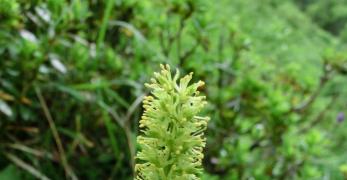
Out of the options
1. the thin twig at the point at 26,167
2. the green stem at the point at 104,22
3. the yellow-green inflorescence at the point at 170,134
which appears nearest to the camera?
the yellow-green inflorescence at the point at 170,134

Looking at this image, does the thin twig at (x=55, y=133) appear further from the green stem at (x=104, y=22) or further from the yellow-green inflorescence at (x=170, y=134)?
the yellow-green inflorescence at (x=170, y=134)

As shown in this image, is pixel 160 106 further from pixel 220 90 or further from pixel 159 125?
pixel 220 90

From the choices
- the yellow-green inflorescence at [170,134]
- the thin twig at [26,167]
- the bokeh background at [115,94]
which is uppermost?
the bokeh background at [115,94]

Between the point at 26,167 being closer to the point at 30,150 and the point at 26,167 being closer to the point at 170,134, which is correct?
the point at 30,150

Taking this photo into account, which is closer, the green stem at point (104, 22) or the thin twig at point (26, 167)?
the thin twig at point (26, 167)

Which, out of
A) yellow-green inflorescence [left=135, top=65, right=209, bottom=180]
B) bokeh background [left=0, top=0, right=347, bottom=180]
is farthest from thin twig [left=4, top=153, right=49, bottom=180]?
yellow-green inflorescence [left=135, top=65, right=209, bottom=180]

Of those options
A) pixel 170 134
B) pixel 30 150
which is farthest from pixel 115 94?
pixel 170 134

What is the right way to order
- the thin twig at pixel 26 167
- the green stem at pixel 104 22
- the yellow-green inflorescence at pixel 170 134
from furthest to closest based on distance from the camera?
the green stem at pixel 104 22
the thin twig at pixel 26 167
the yellow-green inflorescence at pixel 170 134

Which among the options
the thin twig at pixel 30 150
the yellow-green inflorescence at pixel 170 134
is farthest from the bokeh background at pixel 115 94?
the yellow-green inflorescence at pixel 170 134

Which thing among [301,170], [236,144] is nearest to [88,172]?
[236,144]
